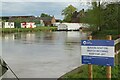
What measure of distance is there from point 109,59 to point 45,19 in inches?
4193

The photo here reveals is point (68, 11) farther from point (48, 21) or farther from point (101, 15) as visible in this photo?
point (101, 15)

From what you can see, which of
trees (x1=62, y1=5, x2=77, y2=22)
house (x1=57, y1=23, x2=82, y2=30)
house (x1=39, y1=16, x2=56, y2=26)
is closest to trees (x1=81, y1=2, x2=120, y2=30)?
house (x1=57, y1=23, x2=82, y2=30)

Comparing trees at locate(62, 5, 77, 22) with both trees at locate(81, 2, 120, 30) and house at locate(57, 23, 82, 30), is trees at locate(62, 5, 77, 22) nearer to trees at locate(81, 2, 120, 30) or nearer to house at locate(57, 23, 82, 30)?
house at locate(57, 23, 82, 30)

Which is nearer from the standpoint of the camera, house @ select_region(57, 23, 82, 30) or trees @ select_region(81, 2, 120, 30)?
trees @ select_region(81, 2, 120, 30)

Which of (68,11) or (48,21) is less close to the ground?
(68,11)

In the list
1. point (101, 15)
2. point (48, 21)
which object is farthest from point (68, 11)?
point (101, 15)

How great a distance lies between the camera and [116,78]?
7.29m

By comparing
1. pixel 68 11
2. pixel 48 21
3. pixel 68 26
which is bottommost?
pixel 68 26

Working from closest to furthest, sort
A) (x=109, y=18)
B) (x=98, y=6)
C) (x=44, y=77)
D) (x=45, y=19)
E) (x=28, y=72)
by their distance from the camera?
(x=44, y=77), (x=28, y=72), (x=109, y=18), (x=98, y=6), (x=45, y=19)

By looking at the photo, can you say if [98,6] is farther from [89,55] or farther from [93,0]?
[89,55]

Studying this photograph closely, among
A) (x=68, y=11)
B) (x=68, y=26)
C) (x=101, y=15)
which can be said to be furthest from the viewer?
(x=68, y=11)

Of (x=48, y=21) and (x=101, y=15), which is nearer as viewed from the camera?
(x=101, y=15)

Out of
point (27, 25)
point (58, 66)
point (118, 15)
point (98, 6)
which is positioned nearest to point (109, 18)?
point (118, 15)

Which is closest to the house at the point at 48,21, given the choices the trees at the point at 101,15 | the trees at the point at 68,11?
the trees at the point at 68,11
